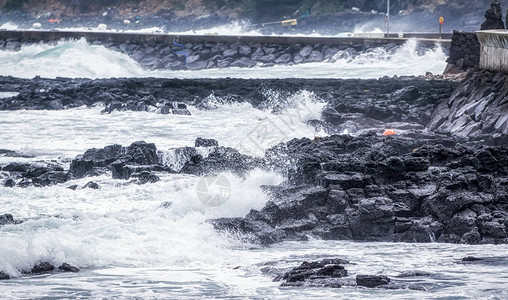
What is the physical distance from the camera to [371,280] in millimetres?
6785

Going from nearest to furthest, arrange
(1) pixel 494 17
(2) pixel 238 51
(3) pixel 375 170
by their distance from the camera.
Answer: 1. (3) pixel 375 170
2. (1) pixel 494 17
3. (2) pixel 238 51

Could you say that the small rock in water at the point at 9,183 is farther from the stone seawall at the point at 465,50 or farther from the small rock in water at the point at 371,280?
the stone seawall at the point at 465,50

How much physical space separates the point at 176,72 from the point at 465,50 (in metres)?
15.7

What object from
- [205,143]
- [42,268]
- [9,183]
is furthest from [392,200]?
[205,143]

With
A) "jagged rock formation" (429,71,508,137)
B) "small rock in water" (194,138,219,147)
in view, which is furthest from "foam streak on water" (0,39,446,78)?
"small rock in water" (194,138,219,147)

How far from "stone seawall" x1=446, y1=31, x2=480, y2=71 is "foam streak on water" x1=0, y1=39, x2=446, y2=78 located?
26.5ft

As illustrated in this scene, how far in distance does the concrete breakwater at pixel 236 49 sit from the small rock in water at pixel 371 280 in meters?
28.1

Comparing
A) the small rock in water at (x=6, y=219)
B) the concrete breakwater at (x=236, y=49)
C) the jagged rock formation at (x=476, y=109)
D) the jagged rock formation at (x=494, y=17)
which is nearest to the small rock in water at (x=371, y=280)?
the small rock in water at (x=6, y=219)

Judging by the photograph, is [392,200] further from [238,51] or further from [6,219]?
[238,51]

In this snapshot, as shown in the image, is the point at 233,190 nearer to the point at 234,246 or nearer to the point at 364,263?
the point at 234,246

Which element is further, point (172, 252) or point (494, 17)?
point (494, 17)

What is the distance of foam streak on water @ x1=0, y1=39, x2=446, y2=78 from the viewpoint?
31.1 m

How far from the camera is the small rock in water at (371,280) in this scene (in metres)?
6.75

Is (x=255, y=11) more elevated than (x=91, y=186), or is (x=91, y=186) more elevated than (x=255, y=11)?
(x=255, y=11)
